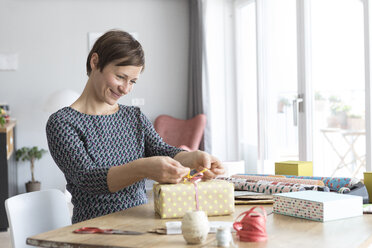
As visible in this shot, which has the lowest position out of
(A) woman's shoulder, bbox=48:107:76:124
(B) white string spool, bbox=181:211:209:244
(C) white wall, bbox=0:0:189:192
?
(B) white string spool, bbox=181:211:209:244

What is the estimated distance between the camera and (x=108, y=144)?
6.14 feet

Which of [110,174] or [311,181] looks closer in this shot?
[110,174]

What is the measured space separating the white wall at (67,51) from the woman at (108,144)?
478cm

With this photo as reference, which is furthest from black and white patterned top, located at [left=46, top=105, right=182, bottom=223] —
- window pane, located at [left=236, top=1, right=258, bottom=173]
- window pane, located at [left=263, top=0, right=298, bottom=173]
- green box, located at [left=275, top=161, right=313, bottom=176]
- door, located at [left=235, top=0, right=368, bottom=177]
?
window pane, located at [left=236, top=1, right=258, bottom=173]

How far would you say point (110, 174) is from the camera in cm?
159

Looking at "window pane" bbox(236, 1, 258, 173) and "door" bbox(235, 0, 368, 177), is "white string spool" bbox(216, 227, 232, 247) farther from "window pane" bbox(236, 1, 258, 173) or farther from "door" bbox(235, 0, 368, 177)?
"window pane" bbox(236, 1, 258, 173)

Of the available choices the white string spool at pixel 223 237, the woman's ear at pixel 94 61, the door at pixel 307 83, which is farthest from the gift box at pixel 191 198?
the door at pixel 307 83

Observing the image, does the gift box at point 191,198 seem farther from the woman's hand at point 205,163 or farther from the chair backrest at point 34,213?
the chair backrest at point 34,213

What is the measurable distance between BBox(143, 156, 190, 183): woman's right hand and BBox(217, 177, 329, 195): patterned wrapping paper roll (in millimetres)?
473

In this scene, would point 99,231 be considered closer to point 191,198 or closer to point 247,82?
point 191,198

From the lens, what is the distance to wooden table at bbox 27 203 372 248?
50.1 inches

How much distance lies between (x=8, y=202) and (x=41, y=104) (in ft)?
16.0

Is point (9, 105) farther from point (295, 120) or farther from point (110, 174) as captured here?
point (110, 174)

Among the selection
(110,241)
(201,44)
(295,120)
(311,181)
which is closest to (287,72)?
(295,120)
